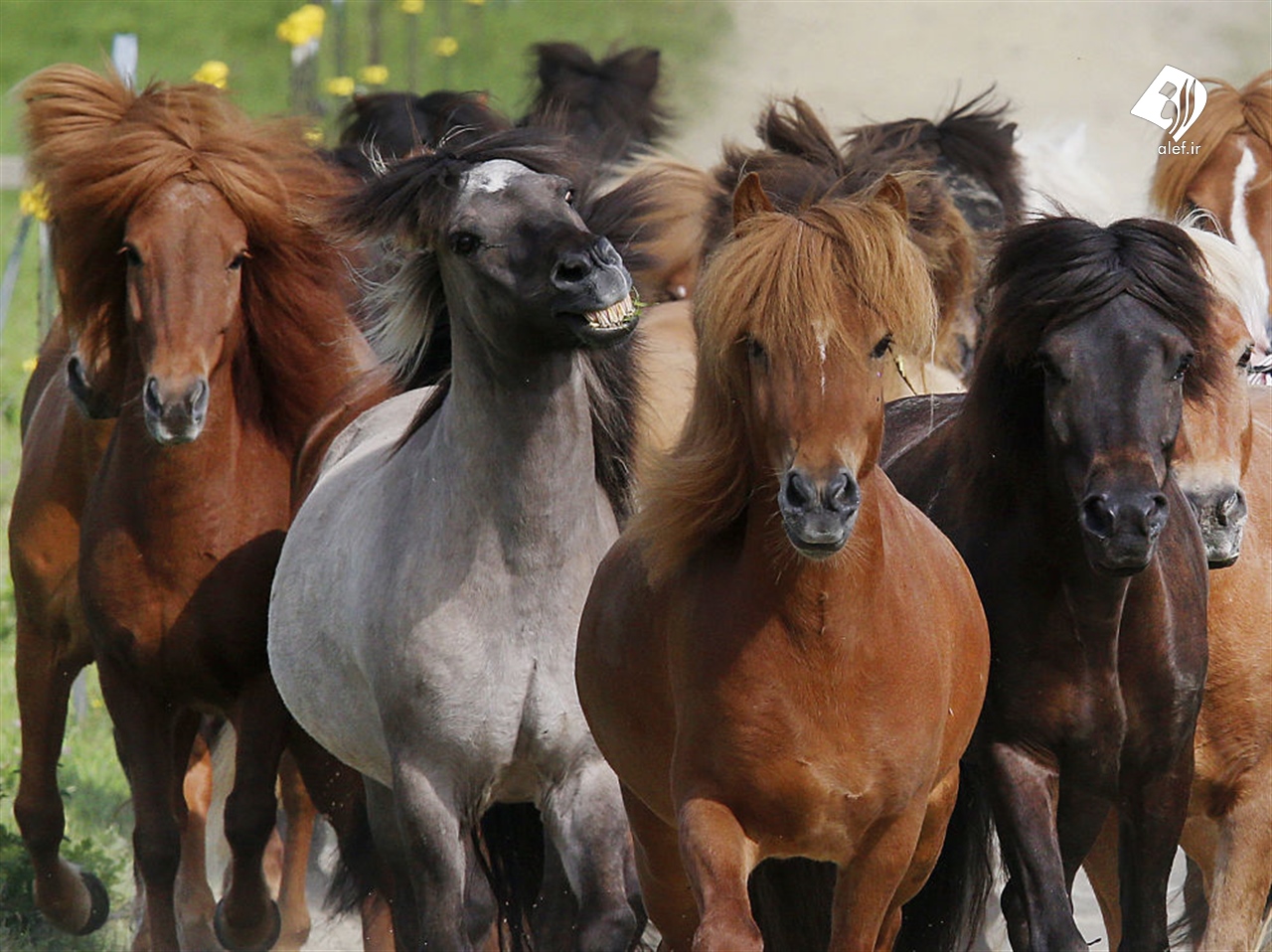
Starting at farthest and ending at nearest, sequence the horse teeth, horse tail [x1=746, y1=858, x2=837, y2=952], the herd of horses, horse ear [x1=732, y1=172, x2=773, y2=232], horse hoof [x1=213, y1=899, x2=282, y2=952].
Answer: horse hoof [x1=213, y1=899, x2=282, y2=952] → horse tail [x1=746, y1=858, x2=837, y2=952] → the horse teeth → horse ear [x1=732, y1=172, x2=773, y2=232] → the herd of horses

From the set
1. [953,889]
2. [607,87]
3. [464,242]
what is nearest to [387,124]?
[607,87]

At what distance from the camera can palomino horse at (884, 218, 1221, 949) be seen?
4316mm

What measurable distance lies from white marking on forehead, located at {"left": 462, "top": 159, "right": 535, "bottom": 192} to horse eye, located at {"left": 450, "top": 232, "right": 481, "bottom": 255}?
0.12m

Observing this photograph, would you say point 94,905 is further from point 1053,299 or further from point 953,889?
point 1053,299

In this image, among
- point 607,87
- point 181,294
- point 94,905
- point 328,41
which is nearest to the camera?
point 181,294

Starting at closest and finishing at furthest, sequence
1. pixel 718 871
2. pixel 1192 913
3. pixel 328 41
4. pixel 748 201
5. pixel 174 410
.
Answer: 1. pixel 718 871
2. pixel 748 201
3. pixel 174 410
4. pixel 1192 913
5. pixel 328 41

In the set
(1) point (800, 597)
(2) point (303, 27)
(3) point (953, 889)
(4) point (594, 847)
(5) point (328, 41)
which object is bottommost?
(5) point (328, 41)

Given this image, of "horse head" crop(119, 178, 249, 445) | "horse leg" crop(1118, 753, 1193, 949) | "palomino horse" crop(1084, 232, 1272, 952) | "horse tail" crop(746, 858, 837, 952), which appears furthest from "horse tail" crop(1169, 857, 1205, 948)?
"horse head" crop(119, 178, 249, 445)

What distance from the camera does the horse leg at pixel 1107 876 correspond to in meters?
5.47

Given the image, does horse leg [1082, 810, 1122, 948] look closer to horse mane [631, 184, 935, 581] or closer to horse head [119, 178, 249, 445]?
horse mane [631, 184, 935, 581]

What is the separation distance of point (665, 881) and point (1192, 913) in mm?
2476

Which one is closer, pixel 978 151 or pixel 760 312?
pixel 760 312

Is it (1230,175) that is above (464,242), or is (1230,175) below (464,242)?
below

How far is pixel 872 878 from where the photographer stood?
13.0ft
